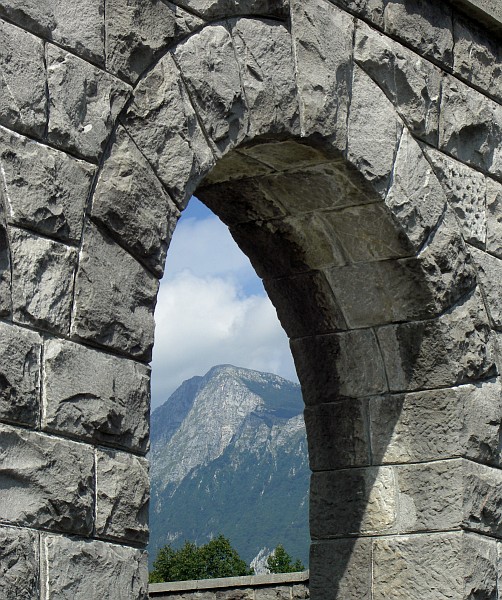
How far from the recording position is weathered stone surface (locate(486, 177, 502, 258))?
18.0 ft

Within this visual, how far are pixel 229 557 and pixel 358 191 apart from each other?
75.8ft

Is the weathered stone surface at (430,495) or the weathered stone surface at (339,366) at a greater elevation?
the weathered stone surface at (339,366)

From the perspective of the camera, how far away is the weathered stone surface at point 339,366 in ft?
17.4

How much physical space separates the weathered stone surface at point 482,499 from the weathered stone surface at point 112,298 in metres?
1.89

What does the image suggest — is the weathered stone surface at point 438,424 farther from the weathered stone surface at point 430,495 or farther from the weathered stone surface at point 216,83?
the weathered stone surface at point 216,83

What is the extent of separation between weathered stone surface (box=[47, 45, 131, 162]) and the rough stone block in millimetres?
44

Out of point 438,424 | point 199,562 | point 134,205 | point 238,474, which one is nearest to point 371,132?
point 438,424

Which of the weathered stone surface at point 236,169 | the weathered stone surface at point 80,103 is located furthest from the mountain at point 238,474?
the weathered stone surface at point 80,103

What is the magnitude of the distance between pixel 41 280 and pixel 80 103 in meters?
0.56

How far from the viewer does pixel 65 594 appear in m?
3.26

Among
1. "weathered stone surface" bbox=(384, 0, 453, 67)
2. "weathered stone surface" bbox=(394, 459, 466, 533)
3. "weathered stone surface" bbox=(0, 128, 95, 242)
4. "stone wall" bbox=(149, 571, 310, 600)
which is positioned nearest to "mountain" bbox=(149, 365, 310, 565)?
"stone wall" bbox=(149, 571, 310, 600)

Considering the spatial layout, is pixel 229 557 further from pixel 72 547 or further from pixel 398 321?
pixel 72 547

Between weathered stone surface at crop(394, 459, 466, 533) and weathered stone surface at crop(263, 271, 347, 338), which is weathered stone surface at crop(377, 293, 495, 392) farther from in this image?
weathered stone surface at crop(394, 459, 466, 533)

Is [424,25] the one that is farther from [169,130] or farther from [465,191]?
[169,130]
